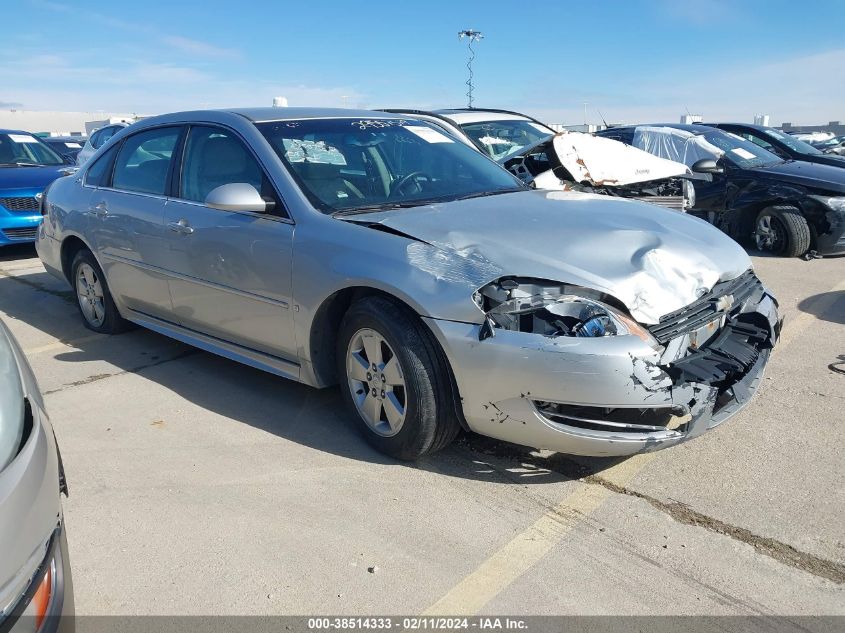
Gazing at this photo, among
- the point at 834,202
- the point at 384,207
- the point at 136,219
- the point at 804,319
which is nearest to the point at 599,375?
the point at 384,207

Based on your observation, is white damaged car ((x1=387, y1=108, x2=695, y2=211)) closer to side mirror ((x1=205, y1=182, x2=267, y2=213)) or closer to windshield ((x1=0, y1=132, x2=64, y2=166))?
side mirror ((x1=205, y1=182, x2=267, y2=213))

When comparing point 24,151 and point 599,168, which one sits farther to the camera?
point 24,151

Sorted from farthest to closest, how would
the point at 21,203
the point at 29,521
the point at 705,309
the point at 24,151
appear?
the point at 24,151, the point at 21,203, the point at 705,309, the point at 29,521

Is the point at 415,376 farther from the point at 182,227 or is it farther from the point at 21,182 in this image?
the point at 21,182

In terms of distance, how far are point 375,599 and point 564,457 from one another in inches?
50.7

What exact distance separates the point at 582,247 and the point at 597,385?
665 mm

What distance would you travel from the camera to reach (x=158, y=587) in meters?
2.46

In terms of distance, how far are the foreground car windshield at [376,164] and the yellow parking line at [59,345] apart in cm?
251

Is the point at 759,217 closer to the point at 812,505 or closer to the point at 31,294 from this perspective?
the point at 812,505

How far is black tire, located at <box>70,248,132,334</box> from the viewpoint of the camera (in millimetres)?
5141

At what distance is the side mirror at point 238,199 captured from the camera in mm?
3488

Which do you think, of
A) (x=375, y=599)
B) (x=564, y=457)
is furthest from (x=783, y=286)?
(x=375, y=599)

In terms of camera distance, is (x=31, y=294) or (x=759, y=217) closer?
(x=31, y=294)

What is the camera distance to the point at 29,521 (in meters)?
1.62
